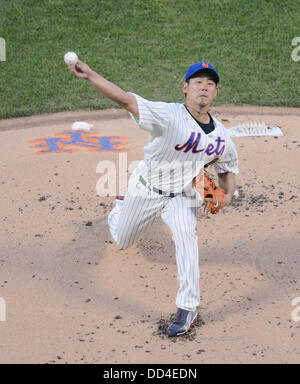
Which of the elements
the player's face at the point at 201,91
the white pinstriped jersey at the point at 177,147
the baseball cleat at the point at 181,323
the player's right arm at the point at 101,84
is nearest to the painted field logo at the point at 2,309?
A: the baseball cleat at the point at 181,323

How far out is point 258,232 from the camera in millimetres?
6082

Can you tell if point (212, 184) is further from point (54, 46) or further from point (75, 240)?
point (54, 46)

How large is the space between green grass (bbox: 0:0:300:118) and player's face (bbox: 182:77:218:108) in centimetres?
503

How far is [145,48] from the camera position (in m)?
11.5

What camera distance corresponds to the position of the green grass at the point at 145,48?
33.5 ft

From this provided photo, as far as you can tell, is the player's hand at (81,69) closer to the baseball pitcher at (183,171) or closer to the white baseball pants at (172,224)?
the baseball pitcher at (183,171)

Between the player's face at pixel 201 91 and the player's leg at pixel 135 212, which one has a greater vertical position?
the player's face at pixel 201 91

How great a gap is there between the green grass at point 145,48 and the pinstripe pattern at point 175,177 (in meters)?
4.80

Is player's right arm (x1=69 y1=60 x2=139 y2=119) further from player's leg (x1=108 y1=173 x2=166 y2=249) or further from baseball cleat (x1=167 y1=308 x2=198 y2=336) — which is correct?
baseball cleat (x1=167 y1=308 x2=198 y2=336)

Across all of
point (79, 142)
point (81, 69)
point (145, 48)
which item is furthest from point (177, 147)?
point (145, 48)

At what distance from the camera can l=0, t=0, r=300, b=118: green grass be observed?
33.5ft

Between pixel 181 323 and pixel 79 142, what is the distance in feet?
13.8

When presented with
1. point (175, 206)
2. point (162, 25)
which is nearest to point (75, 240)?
point (175, 206)

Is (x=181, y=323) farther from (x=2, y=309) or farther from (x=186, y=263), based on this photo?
(x=2, y=309)
